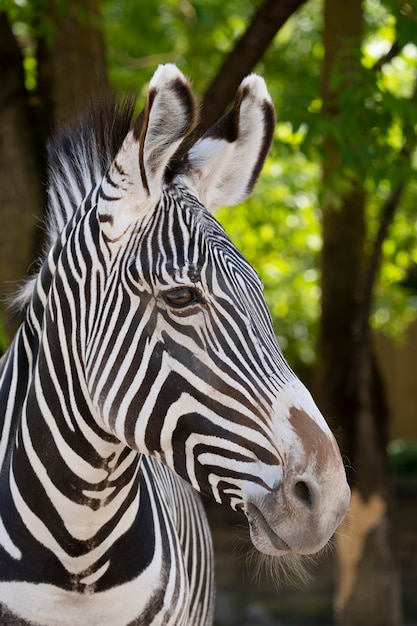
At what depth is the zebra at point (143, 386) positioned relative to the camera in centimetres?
227

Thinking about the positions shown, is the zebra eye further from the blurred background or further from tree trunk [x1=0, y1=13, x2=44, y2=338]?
tree trunk [x1=0, y1=13, x2=44, y2=338]

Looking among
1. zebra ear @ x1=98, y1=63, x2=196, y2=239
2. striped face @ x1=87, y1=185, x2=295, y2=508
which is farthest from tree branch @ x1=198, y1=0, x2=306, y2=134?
striped face @ x1=87, y1=185, x2=295, y2=508

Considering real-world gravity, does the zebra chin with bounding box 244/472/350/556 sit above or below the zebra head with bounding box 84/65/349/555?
below

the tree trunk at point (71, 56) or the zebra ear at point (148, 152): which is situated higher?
the tree trunk at point (71, 56)

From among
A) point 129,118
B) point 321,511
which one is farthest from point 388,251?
point 321,511

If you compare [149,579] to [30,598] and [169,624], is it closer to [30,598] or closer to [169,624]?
[169,624]

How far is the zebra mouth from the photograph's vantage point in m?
2.26

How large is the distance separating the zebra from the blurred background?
402 millimetres

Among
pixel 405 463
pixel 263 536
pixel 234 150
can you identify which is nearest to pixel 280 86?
pixel 234 150

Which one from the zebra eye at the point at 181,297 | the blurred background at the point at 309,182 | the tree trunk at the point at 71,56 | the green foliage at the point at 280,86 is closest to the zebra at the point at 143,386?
the zebra eye at the point at 181,297

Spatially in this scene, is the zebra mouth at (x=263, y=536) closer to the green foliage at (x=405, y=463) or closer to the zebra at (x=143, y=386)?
the zebra at (x=143, y=386)

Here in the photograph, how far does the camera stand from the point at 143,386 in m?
2.41

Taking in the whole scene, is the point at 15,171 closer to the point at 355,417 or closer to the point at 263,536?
the point at 355,417

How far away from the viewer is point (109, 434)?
103 inches
